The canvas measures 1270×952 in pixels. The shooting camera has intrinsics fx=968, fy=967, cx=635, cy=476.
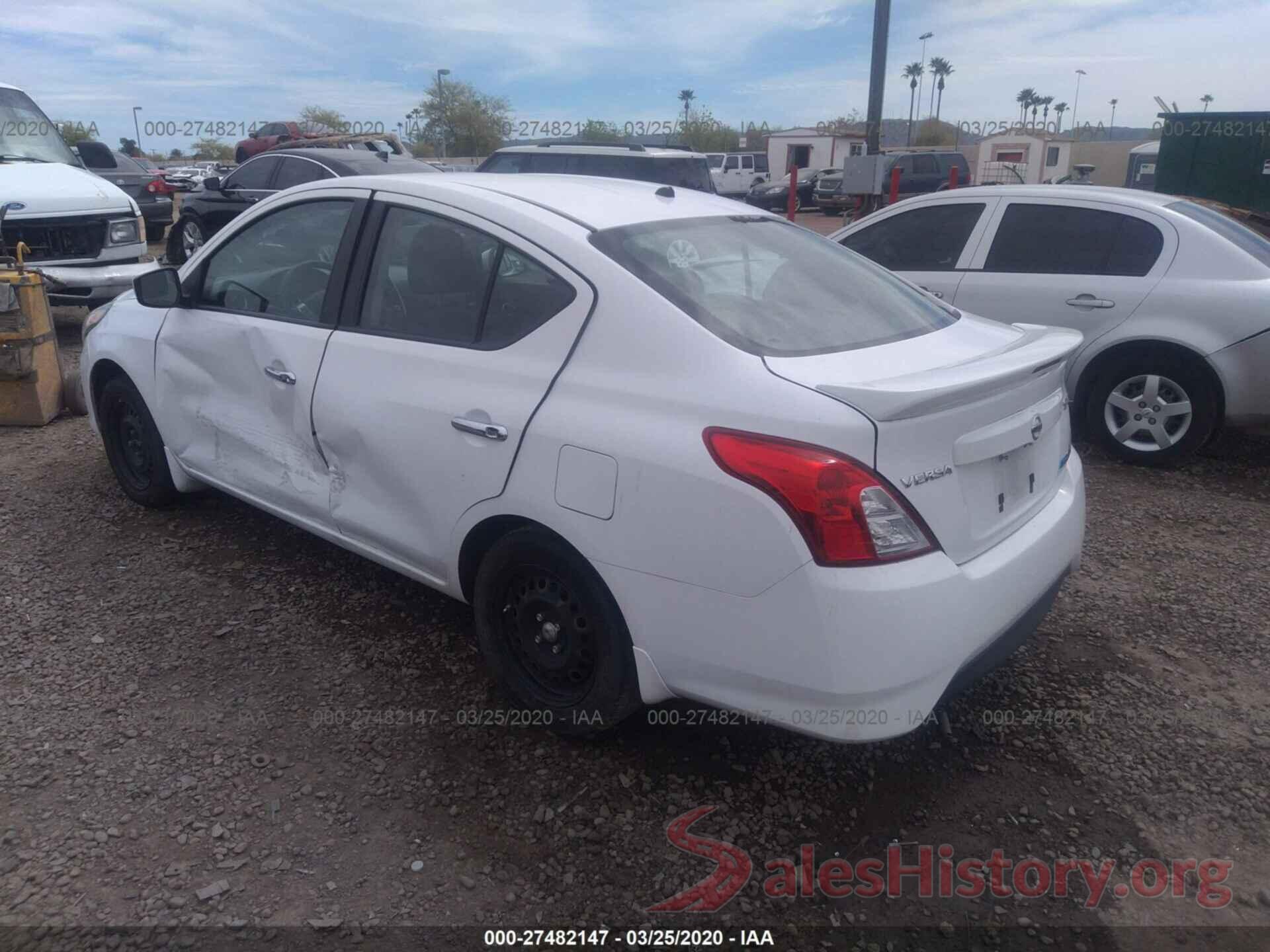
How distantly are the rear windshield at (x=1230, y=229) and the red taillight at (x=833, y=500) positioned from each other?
4278mm

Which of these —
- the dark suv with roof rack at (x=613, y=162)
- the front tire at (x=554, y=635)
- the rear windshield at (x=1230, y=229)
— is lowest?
the front tire at (x=554, y=635)

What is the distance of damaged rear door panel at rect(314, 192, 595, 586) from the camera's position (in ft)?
9.19

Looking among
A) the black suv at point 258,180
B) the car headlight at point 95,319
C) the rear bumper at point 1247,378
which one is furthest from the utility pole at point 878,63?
the car headlight at point 95,319

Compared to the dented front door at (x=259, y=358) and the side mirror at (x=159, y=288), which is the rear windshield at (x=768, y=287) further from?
the side mirror at (x=159, y=288)

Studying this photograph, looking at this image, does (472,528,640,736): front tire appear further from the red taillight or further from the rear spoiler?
the rear spoiler

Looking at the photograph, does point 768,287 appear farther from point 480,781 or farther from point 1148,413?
point 1148,413

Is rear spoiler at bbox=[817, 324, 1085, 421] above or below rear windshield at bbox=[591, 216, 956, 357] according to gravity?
below

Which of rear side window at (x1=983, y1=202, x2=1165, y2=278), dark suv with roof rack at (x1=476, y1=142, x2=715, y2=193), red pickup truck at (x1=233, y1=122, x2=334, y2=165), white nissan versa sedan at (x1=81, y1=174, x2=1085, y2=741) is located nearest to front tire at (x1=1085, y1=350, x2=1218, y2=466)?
rear side window at (x1=983, y1=202, x2=1165, y2=278)

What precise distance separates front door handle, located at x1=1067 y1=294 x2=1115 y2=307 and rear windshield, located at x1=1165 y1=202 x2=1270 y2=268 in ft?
2.15

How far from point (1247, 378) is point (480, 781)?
4608 millimetres

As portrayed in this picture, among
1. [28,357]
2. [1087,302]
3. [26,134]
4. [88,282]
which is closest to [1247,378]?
[1087,302]

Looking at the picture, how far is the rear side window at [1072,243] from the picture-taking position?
5.48m

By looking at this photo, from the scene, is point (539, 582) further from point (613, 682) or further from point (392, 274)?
point (392, 274)

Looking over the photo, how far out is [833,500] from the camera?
222 centimetres
